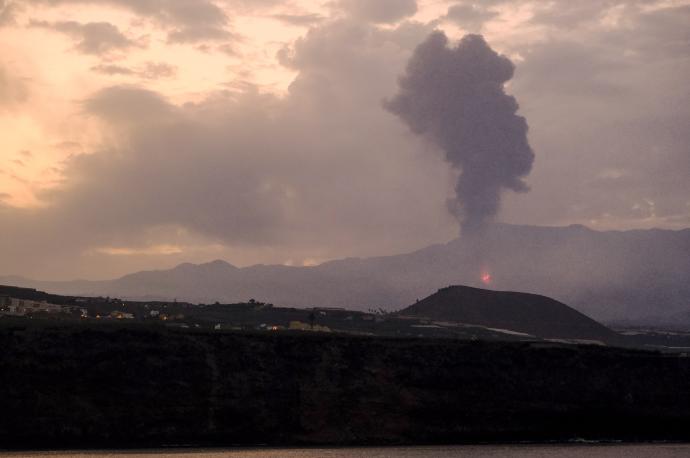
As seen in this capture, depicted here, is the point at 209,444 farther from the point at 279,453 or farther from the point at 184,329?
the point at 184,329

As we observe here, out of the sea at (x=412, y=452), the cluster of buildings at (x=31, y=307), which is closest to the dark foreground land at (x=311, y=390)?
the sea at (x=412, y=452)

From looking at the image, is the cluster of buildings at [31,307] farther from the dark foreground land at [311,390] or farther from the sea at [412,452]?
the sea at [412,452]

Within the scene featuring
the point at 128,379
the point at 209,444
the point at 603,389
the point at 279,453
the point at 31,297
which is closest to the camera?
the point at 279,453

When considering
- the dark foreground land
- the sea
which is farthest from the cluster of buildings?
the sea

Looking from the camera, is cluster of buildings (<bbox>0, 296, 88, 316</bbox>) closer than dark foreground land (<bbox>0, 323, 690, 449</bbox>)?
No

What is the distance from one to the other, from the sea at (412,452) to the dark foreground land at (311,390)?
16.4ft

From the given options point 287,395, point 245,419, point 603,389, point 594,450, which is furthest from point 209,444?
point 603,389

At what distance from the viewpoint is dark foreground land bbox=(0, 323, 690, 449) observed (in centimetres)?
9038

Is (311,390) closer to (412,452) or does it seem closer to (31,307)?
(412,452)

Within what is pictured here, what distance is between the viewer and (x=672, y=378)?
365 feet

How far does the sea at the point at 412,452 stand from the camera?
79.5 m

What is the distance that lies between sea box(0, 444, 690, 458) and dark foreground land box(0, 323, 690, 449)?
4.99 metres

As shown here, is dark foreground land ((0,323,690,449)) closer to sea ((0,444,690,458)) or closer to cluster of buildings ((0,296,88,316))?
sea ((0,444,690,458))

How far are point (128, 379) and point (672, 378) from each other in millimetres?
60731
